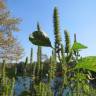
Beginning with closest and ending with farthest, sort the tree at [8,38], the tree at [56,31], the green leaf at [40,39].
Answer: the tree at [56,31] → the green leaf at [40,39] → the tree at [8,38]

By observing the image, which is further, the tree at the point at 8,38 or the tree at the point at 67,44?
the tree at the point at 8,38

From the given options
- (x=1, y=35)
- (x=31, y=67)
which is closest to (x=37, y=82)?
(x=31, y=67)

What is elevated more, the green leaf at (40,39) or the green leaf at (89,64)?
the green leaf at (40,39)

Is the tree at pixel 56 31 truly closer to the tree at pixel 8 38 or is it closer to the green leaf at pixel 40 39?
the green leaf at pixel 40 39

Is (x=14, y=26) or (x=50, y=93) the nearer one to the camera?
(x=50, y=93)

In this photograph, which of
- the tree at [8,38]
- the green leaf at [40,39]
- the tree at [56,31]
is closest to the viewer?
the tree at [56,31]

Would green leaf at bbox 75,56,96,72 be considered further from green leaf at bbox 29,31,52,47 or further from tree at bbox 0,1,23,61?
tree at bbox 0,1,23,61

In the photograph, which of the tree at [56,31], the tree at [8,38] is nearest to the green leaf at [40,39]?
the tree at [56,31]

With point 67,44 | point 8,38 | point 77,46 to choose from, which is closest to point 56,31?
point 67,44

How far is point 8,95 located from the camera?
1.78m

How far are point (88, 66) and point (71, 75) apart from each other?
0.13 meters

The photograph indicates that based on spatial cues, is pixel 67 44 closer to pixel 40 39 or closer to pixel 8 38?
pixel 40 39

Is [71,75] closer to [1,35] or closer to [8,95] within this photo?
[8,95]

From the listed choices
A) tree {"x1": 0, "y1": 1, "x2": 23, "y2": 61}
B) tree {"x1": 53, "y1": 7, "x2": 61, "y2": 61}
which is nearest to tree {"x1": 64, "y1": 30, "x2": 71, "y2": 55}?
tree {"x1": 53, "y1": 7, "x2": 61, "y2": 61}
